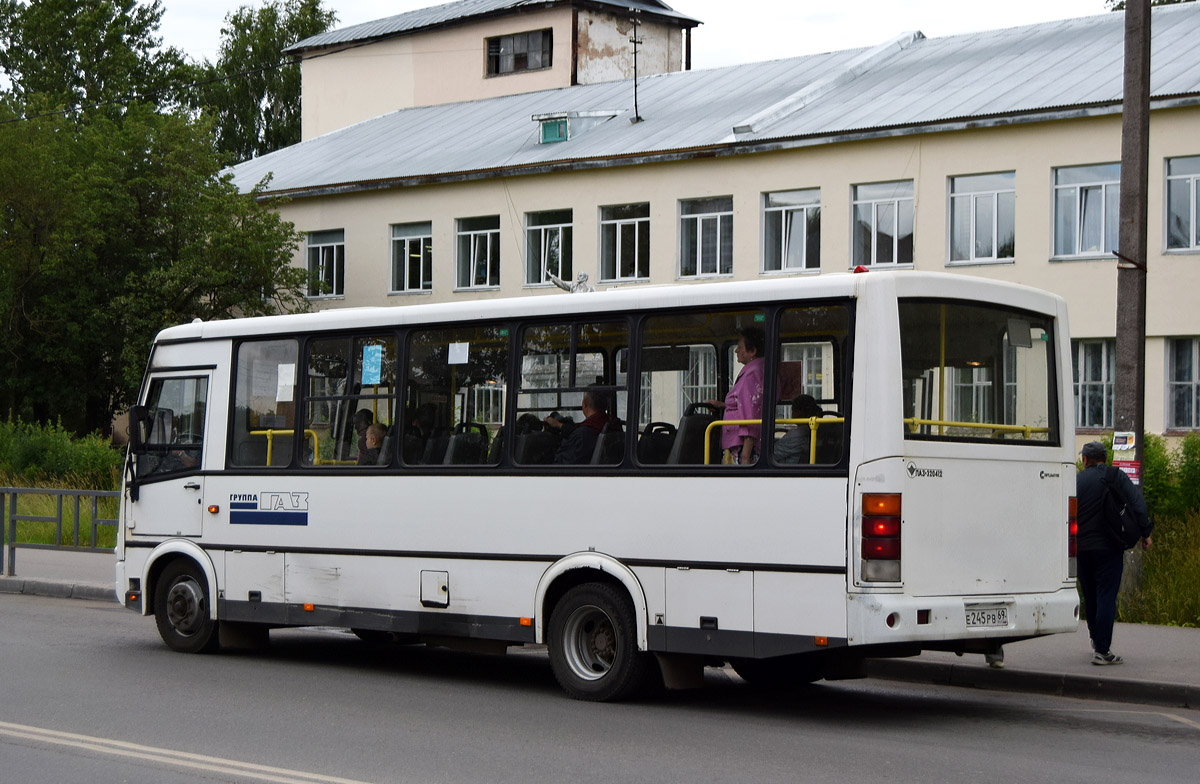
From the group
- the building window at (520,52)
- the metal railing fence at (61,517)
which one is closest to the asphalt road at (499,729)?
the metal railing fence at (61,517)

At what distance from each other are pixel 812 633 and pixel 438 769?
2.55 m

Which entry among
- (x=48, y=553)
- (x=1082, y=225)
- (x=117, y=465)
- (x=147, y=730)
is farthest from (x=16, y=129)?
(x=147, y=730)

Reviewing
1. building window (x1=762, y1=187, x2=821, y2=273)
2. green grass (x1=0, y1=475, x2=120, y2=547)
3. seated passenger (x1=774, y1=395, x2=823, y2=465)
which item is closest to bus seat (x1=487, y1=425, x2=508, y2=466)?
seated passenger (x1=774, y1=395, x2=823, y2=465)

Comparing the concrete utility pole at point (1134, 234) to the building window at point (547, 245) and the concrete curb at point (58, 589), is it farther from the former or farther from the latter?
the building window at point (547, 245)

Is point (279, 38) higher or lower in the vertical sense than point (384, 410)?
higher

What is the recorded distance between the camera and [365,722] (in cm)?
958

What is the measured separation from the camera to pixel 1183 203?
28766 mm

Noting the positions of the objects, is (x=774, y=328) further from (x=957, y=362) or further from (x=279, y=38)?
(x=279, y=38)

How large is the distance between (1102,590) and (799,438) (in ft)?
12.4

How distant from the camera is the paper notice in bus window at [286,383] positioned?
41.4ft

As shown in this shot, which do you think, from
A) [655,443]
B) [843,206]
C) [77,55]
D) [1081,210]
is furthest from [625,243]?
[77,55]

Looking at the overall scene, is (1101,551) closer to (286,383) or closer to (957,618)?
(957,618)

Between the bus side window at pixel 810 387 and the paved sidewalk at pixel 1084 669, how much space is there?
134 inches

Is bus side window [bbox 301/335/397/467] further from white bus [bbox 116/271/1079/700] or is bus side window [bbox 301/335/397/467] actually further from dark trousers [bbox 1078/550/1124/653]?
dark trousers [bbox 1078/550/1124/653]
